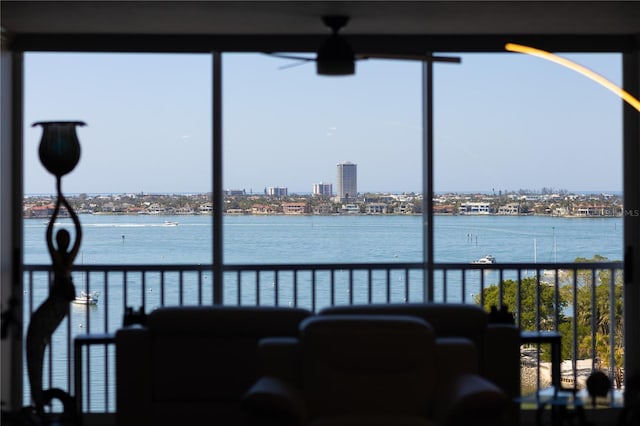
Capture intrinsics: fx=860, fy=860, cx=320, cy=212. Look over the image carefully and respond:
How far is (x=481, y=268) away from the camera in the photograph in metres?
6.11

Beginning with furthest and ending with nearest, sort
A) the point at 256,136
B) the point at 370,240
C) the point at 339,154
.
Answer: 1. the point at 370,240
2. the point at 339,154
3. the point at 256,136

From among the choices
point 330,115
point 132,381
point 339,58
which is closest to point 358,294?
point 330,115

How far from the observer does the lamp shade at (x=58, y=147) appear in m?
5.46

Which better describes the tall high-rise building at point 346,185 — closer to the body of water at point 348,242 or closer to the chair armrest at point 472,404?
the body of water at point 348,242

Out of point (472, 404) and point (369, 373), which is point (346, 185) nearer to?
point (369, 373)

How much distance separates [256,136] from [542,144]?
16.6 feet

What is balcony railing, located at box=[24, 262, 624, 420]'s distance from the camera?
6074 mm

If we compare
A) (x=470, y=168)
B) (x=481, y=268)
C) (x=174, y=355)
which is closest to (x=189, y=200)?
(x=481, y=268)

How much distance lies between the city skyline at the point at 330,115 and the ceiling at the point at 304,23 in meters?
6.34

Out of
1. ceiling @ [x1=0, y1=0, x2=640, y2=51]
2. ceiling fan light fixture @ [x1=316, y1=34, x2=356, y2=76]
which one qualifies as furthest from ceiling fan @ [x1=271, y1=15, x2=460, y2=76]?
ceiling @ [x1=0, y1=0, x2=640, y2=51]

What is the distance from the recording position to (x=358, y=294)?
1403cm

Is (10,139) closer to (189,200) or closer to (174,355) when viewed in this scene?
(174,355)

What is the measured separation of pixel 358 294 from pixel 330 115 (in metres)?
3.30

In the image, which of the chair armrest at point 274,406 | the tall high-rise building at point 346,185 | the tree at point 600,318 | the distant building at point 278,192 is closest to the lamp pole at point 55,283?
the chair armrest at point 274,406
